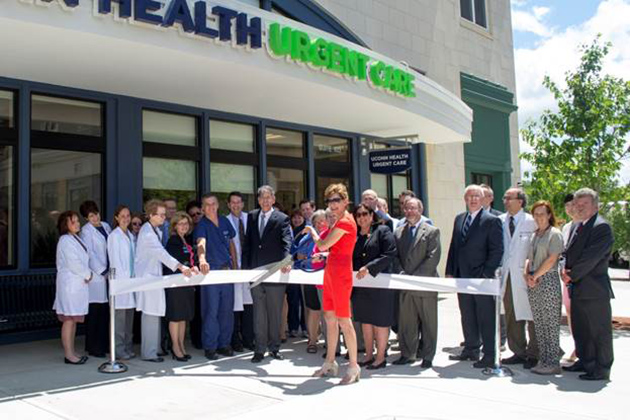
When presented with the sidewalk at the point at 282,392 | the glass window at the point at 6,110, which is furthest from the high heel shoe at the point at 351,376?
the glass window at the point at 6,110

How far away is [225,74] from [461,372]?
4.75 metres

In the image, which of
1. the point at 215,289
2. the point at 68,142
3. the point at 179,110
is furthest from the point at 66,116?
the point at 215,289

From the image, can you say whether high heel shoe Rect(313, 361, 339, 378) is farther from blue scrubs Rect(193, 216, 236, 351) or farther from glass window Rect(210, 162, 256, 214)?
glass window Rect(210, 162, 256, 214)

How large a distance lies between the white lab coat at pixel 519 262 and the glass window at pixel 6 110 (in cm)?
656

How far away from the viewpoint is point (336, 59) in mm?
9016

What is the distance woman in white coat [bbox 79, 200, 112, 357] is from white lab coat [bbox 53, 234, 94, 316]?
291 mm

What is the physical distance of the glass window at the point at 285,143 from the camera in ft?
37.8

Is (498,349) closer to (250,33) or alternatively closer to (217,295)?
(217,295)

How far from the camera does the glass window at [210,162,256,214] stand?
10.5 m

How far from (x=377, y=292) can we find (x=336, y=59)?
13.0ft

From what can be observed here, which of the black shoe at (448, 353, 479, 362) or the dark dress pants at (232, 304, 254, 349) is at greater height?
the dark dress pants at (232, 304, 254, 349)

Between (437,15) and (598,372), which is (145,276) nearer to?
(598,372)

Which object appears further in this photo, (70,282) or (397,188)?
(397,188)

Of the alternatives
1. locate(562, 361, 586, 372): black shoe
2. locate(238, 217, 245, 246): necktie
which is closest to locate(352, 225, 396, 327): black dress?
locate(238, 217, 245, 246): necktie
